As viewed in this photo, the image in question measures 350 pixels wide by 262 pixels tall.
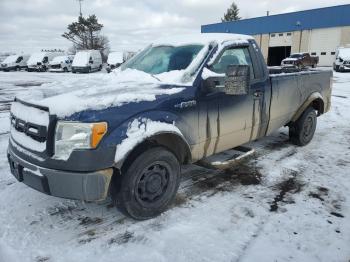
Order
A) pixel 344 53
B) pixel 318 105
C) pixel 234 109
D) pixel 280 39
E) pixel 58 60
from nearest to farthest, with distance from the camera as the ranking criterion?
pixel 234 109 < pixel 318 105 < pixel 344 53 < pixel 58 60 < pixel 280 39

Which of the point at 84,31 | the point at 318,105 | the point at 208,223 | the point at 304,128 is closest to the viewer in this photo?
the point at 208,223

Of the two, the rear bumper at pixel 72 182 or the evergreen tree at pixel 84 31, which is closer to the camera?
the rear bumper at pixel 72 182

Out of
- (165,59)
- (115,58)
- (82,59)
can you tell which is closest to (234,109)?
(165,59)

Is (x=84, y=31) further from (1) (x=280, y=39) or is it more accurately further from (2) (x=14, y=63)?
(1) (x=280, y=39)

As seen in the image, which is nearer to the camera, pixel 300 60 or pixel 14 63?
pixel 300 60

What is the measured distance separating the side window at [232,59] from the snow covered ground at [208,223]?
147 cm

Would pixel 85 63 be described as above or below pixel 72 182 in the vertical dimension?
above

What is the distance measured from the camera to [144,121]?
3332 mm

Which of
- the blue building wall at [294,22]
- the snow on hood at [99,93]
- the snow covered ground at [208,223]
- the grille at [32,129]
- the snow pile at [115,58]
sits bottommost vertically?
the snow covered ground at [208,223]

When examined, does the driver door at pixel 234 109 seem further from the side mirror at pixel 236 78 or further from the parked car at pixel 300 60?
the parked car at pixel 300 60

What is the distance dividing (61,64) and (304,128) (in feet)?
106

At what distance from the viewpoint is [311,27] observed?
130 ft

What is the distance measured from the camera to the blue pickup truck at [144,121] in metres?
3.03

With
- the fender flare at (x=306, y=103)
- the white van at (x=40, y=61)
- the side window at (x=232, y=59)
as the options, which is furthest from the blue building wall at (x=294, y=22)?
the side window at (x=232, y=59)
